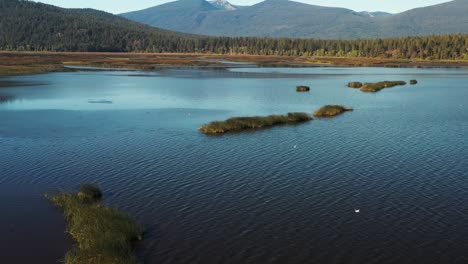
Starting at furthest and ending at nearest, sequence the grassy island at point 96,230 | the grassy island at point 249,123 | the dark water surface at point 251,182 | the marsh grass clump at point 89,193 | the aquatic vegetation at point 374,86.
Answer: the aquatic vegetation at point 374,86 → the grassy island at point 249,123 → the marsh grass clump at point 89,193 → the dark water surface at point 251,182 → the grassy island at point 96,230

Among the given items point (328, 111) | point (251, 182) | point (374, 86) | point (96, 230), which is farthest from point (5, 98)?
point (374, 86)

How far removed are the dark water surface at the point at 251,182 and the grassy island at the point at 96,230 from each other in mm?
761

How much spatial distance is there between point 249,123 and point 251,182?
21083 mm

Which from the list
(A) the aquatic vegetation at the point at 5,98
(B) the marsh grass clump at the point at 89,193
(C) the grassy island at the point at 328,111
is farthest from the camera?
(A) the aquatic vegetation at the point at 5,98

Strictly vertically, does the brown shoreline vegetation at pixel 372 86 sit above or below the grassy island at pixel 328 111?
below

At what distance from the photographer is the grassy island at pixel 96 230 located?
20.3 metres

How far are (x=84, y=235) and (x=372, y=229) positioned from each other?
14.3 m

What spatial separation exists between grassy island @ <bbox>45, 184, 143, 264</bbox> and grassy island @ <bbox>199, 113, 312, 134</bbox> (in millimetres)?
22422

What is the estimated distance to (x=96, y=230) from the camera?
75.7ft

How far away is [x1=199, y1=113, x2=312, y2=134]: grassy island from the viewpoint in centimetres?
5012

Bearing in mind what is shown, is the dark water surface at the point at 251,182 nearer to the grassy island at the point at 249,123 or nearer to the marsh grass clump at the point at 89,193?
the marsh grass clump at the point at 89,193

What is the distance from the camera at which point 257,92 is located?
8956 centimetres

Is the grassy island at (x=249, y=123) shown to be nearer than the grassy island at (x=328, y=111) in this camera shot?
Yes

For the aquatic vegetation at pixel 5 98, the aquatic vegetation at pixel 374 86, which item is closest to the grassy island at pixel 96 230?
the aquatic vegetation at pixel 5 98
